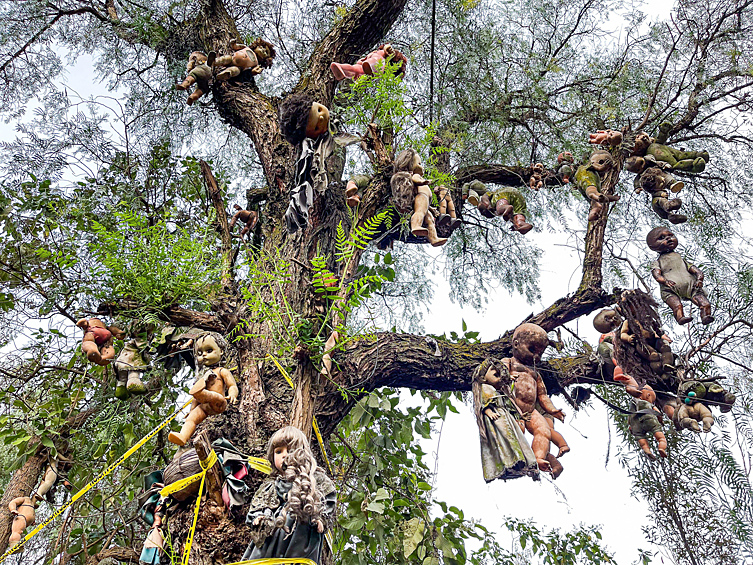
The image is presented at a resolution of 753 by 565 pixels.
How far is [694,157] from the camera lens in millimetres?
3865

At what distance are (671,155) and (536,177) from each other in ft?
2.82

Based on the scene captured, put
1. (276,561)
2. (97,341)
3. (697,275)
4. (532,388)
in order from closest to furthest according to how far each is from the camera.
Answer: (276,561), (97,341), (532,388), (697,275)

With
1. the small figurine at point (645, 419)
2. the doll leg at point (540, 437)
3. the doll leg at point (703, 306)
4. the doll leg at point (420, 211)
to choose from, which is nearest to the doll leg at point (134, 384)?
the doll leg at point (420, 211)

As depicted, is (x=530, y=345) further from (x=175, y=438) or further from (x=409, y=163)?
(x=175, y=438)

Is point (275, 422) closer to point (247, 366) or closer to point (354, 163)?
point (247, 366)

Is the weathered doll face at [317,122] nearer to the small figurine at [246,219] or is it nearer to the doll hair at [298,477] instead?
the small figurine at [246,219]

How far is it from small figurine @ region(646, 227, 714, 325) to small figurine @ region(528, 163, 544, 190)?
92 cm

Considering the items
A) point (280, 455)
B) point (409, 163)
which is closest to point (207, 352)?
point (280, 455)

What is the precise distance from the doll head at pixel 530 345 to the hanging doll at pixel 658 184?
1.08 meters

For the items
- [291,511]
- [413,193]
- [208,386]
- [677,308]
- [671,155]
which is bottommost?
[291,511]

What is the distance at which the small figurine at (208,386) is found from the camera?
94.3 inches

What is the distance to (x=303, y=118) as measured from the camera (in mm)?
3129

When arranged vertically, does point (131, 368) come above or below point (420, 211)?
below

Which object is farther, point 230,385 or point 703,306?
point 703,306
